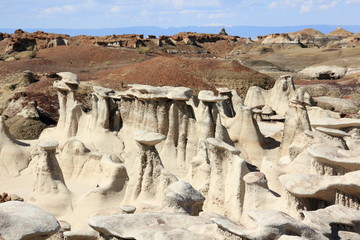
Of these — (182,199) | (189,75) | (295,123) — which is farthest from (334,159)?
(189,75)

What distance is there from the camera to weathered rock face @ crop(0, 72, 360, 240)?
22.2 feet

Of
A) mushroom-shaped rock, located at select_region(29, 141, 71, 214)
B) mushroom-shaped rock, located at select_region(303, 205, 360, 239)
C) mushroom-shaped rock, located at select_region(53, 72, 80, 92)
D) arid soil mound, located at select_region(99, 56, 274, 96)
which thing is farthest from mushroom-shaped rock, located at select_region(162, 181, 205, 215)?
arid soil mound, located at select_region(99, 56, 274, 96)

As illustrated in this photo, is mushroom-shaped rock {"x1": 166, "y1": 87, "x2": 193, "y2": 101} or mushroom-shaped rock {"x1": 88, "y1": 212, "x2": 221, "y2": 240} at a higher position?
mushroom-shaped rock {"x1": 166, "y1": 87, "x2": 193, "y2": 101}

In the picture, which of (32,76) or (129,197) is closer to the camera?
(129,197)

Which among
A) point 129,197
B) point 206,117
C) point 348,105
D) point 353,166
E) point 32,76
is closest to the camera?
point 353,166

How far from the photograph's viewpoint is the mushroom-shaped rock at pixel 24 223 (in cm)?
563

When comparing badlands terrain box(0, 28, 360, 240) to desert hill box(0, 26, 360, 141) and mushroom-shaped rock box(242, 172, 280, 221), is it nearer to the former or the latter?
mushroom-shaped rock box(242, 172, 280, 221)

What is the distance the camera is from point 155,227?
6.69 meters

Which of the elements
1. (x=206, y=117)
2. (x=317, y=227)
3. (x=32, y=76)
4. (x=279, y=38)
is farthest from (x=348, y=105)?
(x=279, y=38)

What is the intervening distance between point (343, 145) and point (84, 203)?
697cm

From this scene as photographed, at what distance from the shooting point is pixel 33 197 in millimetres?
12469

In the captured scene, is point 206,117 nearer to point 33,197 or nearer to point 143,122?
point 143,122

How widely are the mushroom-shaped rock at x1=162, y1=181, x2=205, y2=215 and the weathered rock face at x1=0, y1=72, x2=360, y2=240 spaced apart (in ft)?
0.07

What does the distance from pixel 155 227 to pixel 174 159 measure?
31.9 ft
